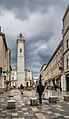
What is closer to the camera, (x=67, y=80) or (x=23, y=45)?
(x=67, y=80)

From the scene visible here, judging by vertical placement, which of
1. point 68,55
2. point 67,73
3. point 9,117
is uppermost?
point 68,55

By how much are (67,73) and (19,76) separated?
48.2 m

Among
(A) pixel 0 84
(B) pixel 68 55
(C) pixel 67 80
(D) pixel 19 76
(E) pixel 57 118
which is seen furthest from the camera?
(D) pixel 19 76

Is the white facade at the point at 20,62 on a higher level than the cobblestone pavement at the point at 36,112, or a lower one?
higher

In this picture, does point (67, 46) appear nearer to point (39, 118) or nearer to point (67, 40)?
point (67, 40)

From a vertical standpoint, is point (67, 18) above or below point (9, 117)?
above

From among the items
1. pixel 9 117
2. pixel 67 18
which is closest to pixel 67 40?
pixel 67 18

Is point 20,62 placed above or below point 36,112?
above

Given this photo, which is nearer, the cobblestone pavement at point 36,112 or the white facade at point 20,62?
the cobblestone pavement at point 36,112

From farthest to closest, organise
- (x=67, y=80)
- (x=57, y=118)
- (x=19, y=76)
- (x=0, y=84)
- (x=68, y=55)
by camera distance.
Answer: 1. (x=19, y=76)
2. (x=0, y=84)
3. (x=67, y=80)
4. (x=68, y=55)
5. (x=57, y=118)

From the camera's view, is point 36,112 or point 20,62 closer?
point 36,112

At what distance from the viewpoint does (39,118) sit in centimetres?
981

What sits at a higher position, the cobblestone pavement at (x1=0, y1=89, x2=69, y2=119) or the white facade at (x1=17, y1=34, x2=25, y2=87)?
the white facade at (x1=17, y1=34, x2=25, y2=87)

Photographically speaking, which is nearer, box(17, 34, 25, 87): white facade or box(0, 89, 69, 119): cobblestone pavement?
box(0, 89, 69, 119): cobblestone pavement
